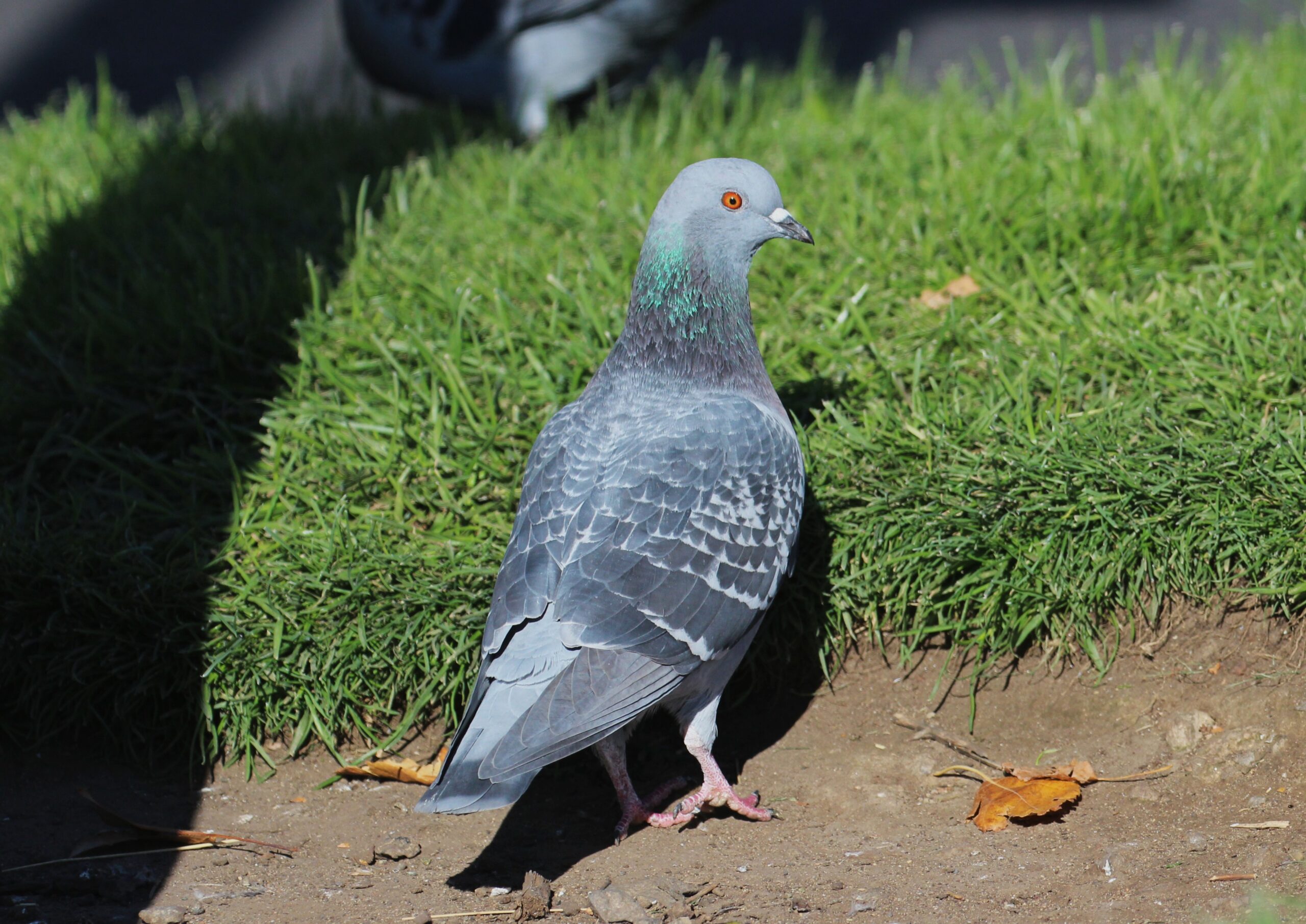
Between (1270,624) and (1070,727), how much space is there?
495 millimetres

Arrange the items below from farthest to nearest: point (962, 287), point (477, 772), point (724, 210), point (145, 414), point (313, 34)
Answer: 1. point (313, 34)
2. point (962, 287)
3. point (145, 414)
4. point (724, 210)
5. point (477, 772)

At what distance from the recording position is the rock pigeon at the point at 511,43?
511cm

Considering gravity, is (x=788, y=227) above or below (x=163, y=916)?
above

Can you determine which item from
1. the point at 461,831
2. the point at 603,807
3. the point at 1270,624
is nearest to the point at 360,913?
the point at 461,831

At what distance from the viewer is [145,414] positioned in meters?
3.67

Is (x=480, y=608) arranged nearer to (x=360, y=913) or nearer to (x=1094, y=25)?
(x=360, y=913)

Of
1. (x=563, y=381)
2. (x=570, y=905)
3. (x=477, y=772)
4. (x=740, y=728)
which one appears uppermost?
(x=563, y=381)

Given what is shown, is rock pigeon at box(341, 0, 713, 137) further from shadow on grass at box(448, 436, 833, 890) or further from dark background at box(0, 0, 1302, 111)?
shadow on grass at box(448, 436, 833, 890)

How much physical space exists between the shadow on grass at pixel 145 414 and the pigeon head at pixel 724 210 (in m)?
1.38

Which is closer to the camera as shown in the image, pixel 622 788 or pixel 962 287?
pixel 622 788

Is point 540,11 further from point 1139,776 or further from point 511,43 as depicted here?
point 1139,776

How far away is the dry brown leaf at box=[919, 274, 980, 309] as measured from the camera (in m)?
3.75

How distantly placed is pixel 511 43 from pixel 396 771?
3.35 meters

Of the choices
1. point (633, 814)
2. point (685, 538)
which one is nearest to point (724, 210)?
point (685, 538)
